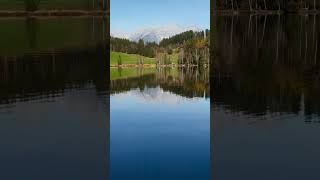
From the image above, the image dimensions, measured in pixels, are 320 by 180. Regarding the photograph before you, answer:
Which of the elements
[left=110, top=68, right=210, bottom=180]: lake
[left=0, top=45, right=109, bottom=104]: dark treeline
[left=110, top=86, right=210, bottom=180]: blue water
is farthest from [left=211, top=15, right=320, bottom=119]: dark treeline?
[left=0, top=45, right=109, bottom=104]: dark treeline

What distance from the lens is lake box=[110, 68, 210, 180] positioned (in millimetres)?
42844

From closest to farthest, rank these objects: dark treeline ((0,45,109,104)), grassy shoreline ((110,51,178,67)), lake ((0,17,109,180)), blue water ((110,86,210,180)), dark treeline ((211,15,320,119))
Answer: blue water ((110,86,210,180)) → lake ((0,17,109,180)) → dark treeline ((211,15,320,119)) → dark treeline ((0,45,109,104)) → grassy shoreline ((110,51,178,67))

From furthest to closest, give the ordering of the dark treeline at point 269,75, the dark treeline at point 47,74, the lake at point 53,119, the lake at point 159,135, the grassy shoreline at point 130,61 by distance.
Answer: the grassy shoreline at point 130,61 → the dark treeline at point 47,74 → the dark treeline at point 269,75 → the lake at point 53,119 → the lake at point 159,135

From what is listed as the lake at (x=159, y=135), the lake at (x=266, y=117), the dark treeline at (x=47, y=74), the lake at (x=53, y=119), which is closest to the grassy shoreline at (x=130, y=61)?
the dark treeline at (x=47, y=74)

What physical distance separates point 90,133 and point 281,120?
18.5m

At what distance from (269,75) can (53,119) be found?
41.7m

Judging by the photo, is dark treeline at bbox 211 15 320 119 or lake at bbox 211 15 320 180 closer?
lake at bbox 211 15 320 180

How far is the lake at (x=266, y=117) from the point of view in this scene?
42.7 m

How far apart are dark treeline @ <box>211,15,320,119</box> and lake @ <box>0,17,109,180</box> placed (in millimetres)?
16212

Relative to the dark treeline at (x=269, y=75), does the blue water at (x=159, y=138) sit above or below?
below

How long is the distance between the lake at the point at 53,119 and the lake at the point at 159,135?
1389 millimetres

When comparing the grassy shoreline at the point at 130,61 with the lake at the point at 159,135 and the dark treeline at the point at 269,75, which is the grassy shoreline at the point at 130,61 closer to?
→ the dark treeline at the point at 269,75

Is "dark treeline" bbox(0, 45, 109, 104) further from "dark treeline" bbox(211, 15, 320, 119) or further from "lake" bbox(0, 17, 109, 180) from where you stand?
"dark treeline" bbox(211, 15, 320, 119)

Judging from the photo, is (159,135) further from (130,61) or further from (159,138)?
(130,61)
